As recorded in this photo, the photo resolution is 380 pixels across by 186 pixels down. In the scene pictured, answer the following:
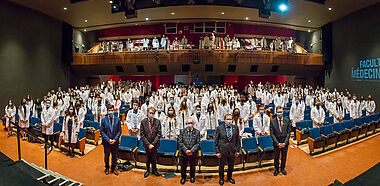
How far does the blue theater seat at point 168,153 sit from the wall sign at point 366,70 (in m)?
14.8

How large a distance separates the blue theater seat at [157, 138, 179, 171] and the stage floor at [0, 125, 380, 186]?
491 millimetres

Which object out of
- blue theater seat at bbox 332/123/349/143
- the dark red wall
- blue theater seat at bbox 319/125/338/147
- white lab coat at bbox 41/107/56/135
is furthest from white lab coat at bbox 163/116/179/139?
the dark red wall

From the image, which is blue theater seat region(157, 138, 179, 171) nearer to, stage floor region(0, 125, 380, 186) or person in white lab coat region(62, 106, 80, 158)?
stage floor region(0, 125, 380, 186)

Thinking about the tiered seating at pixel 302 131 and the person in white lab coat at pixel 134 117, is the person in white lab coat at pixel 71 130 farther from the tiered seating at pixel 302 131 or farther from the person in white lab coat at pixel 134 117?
the tiered seating at pixel 302 131

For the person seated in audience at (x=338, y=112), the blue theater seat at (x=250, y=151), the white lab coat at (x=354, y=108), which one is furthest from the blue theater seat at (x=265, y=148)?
the white lab coat at (x=354, y=108)

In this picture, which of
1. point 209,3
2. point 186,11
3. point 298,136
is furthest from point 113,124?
point 186,11

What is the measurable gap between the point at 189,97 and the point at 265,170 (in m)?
6.83

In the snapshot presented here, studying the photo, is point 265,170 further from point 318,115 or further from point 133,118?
point 133,118

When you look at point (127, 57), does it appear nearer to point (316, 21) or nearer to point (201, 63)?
point (201, 63)

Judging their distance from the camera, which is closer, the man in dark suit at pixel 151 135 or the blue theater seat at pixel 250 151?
the man in dark suit at pixel 151 135

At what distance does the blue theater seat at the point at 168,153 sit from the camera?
5.12 m

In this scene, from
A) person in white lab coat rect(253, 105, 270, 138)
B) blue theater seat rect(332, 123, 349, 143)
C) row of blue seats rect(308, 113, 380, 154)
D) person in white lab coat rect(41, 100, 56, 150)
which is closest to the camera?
person in white lab coat rect(253, 105, 270, 138)

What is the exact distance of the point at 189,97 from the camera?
1146 centimetres

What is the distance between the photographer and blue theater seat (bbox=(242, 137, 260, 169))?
5273 millimetres
